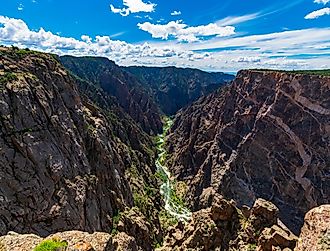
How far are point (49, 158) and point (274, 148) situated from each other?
65.5 m

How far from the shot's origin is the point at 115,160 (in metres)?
83.6

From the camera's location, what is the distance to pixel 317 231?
19.4m

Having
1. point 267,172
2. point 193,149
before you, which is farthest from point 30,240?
point 193,149

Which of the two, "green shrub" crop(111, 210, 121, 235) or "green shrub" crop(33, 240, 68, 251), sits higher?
"green shrub" crop(33, 240, 68, 251)

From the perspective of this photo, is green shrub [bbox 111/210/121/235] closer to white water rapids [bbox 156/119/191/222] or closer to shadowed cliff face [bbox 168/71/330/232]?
white water rapids [bbox 156/119/191/222]

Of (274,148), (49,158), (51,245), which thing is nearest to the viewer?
(51,245)

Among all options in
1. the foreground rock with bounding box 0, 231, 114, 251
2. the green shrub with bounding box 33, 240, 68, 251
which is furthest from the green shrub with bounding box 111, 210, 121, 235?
the green shrub with bounding box 33, 240, 68, 251

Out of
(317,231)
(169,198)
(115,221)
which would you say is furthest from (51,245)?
(169,198)

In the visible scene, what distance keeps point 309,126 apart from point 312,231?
83104mm

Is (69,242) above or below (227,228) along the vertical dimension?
above

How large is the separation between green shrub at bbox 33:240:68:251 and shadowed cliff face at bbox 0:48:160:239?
30047 millimetres

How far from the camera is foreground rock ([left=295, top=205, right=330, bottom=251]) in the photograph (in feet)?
60.6

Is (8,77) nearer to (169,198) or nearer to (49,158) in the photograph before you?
(49,158)

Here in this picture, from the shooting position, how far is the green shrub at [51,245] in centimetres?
1725
